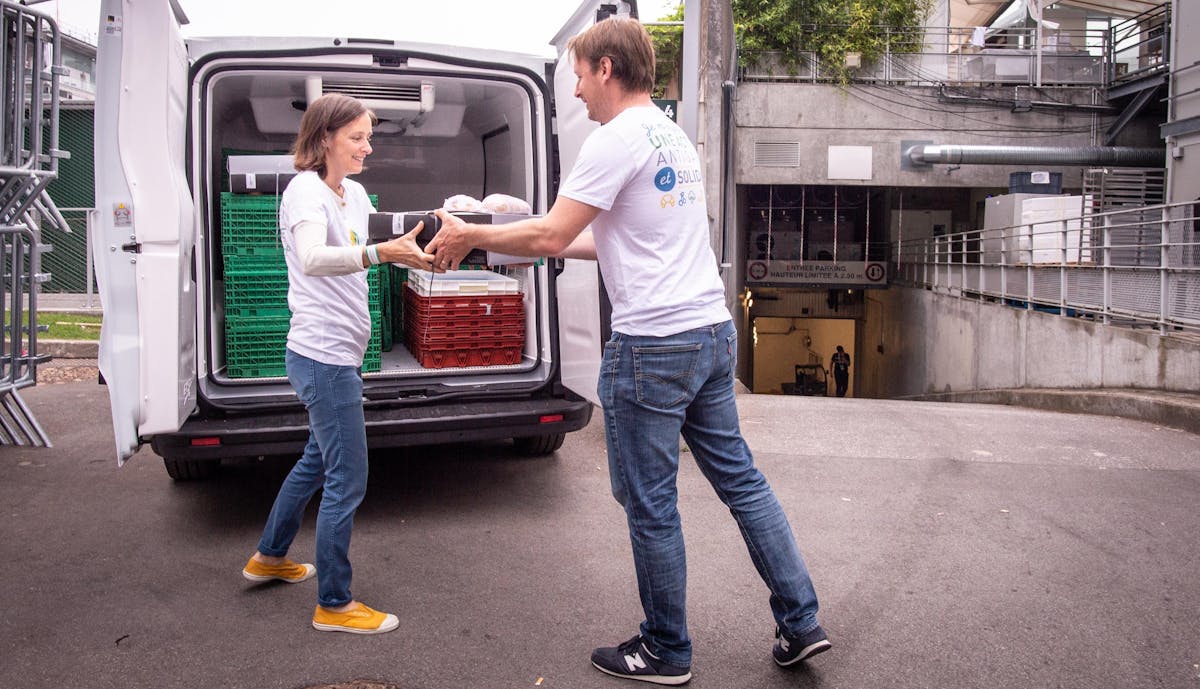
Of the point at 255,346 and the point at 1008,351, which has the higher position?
the point at 255,346

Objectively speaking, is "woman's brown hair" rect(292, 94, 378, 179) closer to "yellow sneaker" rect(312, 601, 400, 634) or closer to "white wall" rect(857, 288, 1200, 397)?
"yellow sneaker" rect(312, 601, 400, 634)

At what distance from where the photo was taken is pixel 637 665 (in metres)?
2.96

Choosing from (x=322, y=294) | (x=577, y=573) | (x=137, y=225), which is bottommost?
(x=577, y=573)

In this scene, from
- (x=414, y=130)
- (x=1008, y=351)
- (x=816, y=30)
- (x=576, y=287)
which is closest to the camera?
(x=576, y=287)

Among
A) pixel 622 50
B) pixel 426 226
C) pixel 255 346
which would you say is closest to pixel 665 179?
pixel 622 50

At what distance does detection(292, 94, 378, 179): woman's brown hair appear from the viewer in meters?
3.31

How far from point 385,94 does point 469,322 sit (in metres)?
1.50

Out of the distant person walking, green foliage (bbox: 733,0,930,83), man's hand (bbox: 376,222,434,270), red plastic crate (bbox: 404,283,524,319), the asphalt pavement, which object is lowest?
the distant person walking

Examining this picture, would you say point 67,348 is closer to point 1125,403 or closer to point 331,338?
point 331,338

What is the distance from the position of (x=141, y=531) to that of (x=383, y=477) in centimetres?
139

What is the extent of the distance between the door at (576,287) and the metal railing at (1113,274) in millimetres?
6771

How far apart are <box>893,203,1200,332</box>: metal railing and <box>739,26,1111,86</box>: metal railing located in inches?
237

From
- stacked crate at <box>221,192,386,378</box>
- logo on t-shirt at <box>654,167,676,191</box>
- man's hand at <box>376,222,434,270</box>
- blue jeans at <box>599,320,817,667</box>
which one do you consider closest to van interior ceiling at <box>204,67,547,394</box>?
stacked crate at <box>221,192,386,378</box>

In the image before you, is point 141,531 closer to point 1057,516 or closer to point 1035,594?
point 1035,594
